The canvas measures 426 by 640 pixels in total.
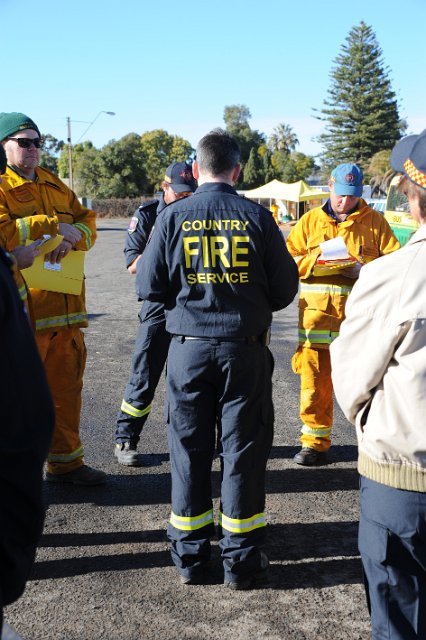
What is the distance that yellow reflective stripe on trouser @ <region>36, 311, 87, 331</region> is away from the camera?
14.4 ft

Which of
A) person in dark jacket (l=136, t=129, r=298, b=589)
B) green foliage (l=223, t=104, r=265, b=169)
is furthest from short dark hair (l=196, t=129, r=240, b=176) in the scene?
green foliage (l=223, t=104, r=265, b=169)

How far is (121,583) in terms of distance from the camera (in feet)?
11.4

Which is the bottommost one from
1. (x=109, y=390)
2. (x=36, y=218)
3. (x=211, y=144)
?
(x=109, y=390)

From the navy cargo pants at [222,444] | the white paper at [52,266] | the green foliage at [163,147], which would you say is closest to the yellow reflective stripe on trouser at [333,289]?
the navy cargo pants at [222,444]

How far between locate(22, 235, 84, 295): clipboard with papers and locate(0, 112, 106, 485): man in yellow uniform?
0.05m

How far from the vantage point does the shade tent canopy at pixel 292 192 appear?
33.9m

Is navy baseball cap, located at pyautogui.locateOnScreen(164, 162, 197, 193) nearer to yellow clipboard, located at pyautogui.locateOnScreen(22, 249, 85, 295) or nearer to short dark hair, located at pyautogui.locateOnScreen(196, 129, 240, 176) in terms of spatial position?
yellow clipboard, located at pyautogui.locateOnScreen(22, 249, 85, 295)

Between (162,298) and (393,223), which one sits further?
(393,223)

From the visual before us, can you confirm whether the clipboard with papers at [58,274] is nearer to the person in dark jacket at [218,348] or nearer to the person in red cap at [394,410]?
the person in dark jacket at [218,348]

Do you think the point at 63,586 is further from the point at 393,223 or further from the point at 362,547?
the point at 393,223

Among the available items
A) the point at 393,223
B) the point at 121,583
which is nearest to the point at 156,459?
the point at 121,583

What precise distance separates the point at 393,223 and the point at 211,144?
12958 mm

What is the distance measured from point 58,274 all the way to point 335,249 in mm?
1877

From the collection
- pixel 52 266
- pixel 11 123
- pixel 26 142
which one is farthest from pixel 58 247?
pixel 11 123
